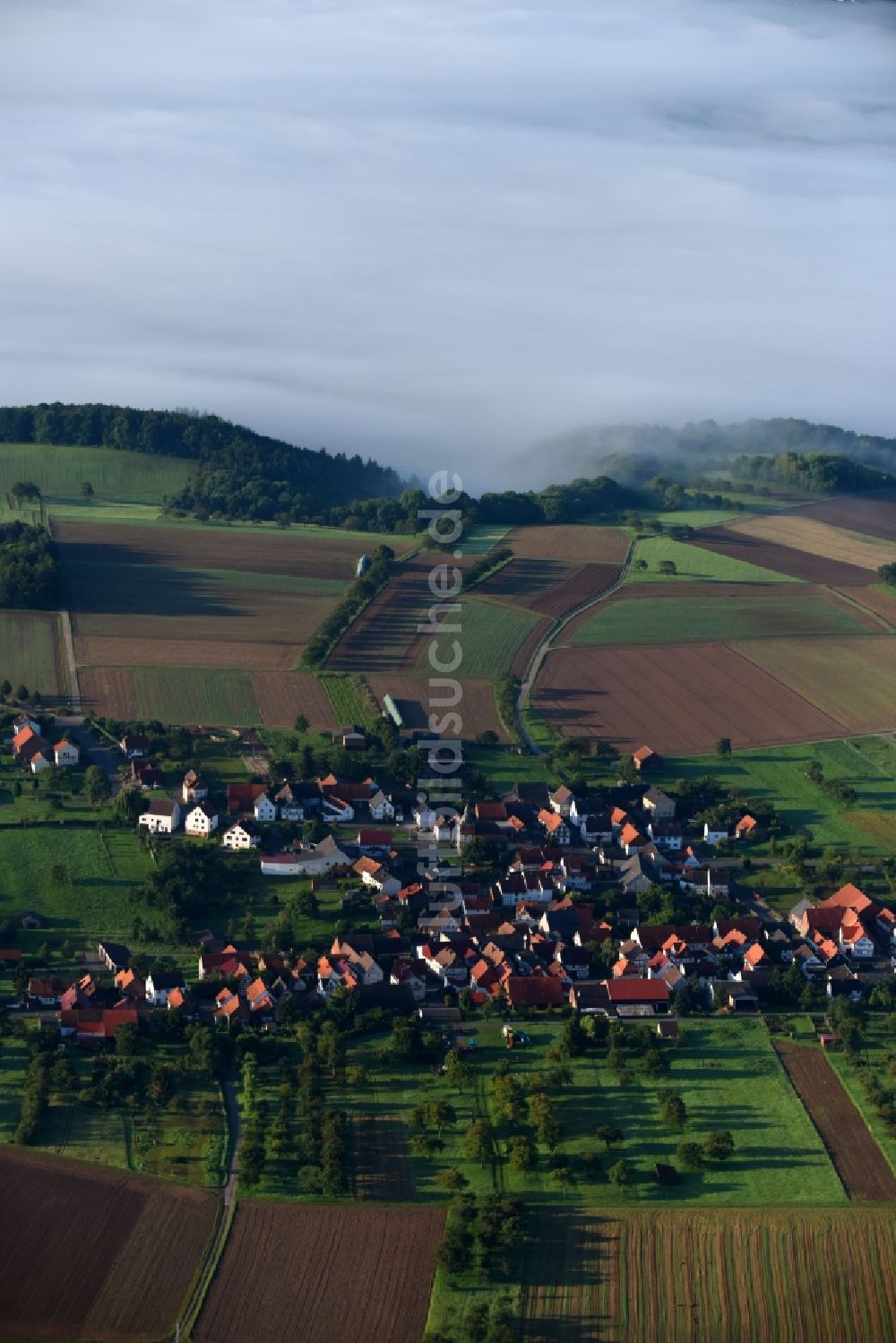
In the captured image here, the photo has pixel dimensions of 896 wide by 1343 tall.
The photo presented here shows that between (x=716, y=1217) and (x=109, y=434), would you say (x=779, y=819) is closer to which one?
(x=716, y=1217)

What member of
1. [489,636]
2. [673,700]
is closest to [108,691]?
[489,636]

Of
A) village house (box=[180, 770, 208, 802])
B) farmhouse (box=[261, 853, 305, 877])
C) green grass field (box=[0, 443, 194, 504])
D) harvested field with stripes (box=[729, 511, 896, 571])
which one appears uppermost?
green grass field (box=[0, 443, 194, 504])

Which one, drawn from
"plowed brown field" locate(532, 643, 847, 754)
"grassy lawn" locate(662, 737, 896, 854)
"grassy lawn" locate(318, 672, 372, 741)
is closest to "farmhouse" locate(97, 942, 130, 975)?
"grassy lawn" locate(318, 672, 372, 741)

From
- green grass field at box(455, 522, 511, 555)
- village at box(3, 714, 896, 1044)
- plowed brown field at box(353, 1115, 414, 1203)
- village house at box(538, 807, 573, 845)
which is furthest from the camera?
green grass field at box(455, 522, 511, 555)

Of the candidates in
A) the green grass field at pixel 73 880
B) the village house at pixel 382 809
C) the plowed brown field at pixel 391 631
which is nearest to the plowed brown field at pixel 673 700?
the plowed brown field at pixel 391 631

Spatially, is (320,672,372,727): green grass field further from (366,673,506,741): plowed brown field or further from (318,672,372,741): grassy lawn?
(366,673,506,741): plowed brown field

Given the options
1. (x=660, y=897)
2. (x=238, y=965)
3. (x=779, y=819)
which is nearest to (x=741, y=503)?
(x=779, y=819)

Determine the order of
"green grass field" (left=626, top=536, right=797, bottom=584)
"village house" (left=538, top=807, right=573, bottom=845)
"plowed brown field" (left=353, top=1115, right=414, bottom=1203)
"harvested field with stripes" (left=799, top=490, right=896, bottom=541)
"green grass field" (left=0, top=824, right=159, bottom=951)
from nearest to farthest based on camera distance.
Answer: "plowed brown field" (left=353, top=1115, right=414, bottom=1203) < "green grass field" (left=0, top=824, right=159, bottom=951) < "village house" (left=538, top=807, right=573, bottom=845) < "green grass field" (left=626, top=536, right=797, bottom=584) < "harvested field with stripes" (left=799, top=490, right=896, bottom=541)

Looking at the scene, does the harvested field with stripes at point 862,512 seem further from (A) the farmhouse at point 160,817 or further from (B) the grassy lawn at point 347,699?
(A) the farmhouse at point 160,817
